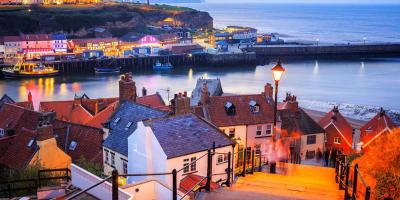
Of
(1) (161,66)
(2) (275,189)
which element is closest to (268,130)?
(2) (275,189)

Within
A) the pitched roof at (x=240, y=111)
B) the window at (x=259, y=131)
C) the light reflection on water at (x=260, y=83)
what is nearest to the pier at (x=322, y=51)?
the light reflection on water at (x=260, y=83)

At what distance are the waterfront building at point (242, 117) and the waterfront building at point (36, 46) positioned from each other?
7527 cm

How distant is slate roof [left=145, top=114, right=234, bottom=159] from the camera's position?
54.1 feet

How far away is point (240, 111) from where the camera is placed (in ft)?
85.4

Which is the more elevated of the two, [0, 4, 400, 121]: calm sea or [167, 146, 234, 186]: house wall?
[167, 146, 234, 186]: house wall

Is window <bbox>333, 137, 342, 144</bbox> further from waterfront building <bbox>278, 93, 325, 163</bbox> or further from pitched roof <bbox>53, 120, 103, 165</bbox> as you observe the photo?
pitched roof <bbox>53, 120, 103, 165</bbox>

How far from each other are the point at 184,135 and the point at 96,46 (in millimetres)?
89605

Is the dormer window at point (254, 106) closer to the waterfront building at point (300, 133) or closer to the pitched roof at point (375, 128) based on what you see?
the waterfront building at point (300, 133)

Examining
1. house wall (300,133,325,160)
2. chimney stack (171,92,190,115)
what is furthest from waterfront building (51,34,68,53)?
chimney stack (171,92,190,115)

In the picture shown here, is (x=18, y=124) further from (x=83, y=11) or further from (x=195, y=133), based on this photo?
(x=83, y=11)

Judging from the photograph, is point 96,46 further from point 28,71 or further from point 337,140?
point 337,140

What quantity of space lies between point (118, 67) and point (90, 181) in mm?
75540

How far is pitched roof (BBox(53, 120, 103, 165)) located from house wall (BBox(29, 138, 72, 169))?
1884mm

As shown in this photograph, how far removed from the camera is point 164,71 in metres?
83.9
